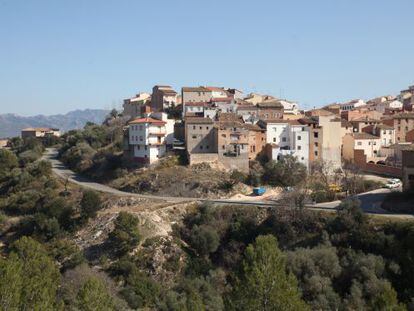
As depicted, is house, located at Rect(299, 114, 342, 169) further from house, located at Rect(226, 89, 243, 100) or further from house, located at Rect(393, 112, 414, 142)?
house, located at Rect(226, 89, 243, 100)

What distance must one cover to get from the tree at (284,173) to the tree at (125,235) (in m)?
15.8

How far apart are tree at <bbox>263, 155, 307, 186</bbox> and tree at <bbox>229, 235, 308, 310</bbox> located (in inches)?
1061

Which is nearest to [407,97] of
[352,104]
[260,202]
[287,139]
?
[352,104]

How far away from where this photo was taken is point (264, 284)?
62.7 feet

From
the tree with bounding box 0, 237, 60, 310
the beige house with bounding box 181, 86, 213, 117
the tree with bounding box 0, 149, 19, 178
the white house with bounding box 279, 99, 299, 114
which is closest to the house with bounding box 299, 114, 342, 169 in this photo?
the beige house with bounding box 181, 86, 213, 117

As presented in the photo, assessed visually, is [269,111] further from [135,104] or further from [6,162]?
[6,162]

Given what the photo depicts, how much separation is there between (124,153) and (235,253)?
21991 millimetres

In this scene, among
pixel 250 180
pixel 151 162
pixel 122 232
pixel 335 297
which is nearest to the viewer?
pixel 335 297

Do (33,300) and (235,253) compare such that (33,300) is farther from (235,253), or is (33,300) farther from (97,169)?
(97,169)

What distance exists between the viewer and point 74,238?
40.0 meters

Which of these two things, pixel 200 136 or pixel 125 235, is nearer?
pixel 125 235

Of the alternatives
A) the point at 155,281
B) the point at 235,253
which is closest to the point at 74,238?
the point at 155,281

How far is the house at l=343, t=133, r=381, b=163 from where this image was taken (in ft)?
183

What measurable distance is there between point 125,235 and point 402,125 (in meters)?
38.8
